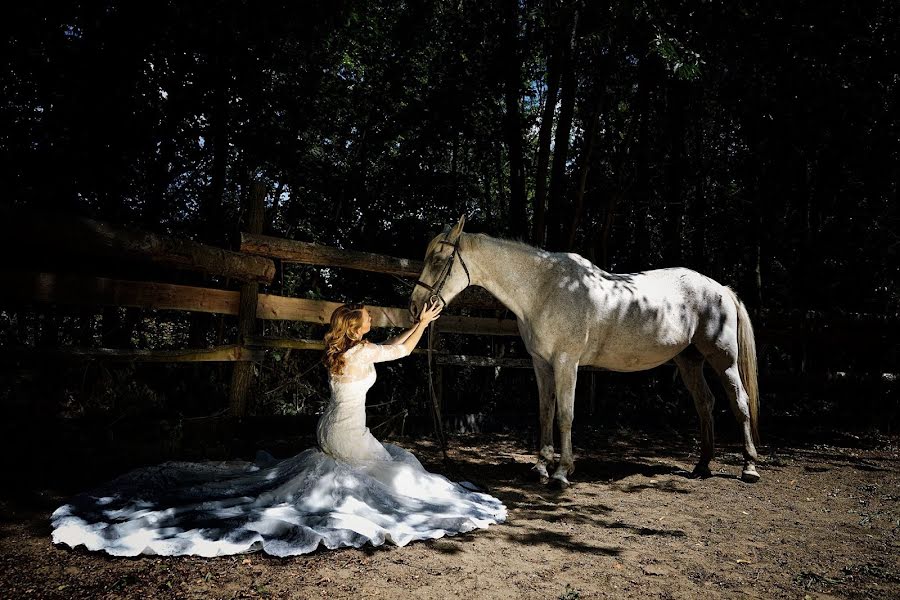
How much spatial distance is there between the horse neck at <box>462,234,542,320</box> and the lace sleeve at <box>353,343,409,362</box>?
1398mm

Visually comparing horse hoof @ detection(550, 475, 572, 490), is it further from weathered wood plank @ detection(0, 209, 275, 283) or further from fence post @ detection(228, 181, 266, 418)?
weathered wood plank @ detection(0, 209, 275, 283)

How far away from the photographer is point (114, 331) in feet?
21.9

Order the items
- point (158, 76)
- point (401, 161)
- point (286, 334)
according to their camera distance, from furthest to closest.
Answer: point (401, 161), point (286, 334), point (158, 76)

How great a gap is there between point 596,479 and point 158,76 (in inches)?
311

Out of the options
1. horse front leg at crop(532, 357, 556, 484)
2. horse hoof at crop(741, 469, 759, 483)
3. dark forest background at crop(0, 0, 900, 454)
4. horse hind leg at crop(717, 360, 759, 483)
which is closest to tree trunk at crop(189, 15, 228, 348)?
dark forest background at crop(0, 0, 900, 454)

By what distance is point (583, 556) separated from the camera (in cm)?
295

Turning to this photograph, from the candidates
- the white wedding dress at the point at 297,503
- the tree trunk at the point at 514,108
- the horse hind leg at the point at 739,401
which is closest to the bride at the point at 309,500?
the white wedding dress at the point at 297,503

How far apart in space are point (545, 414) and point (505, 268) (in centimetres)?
147

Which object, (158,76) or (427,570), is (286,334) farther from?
(427,570)

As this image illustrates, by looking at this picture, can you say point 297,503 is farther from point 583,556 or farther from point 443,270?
point 443,270

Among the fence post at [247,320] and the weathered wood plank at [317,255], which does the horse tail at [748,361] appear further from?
the fence post at [247,320]

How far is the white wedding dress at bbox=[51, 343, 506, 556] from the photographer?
2678mm

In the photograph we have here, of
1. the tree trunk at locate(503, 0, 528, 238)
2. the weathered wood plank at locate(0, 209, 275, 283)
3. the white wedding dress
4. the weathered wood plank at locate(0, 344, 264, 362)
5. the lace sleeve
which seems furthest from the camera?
the tree trunk at locate(503, 0, 528, 238)

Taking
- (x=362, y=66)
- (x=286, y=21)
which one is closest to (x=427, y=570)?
(x=286, y=21)
